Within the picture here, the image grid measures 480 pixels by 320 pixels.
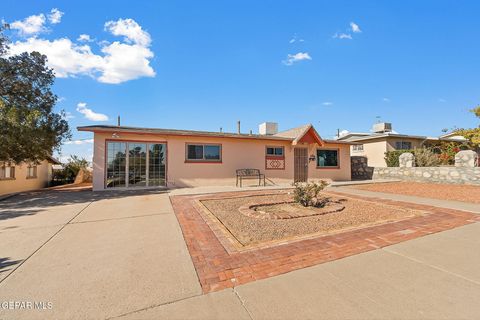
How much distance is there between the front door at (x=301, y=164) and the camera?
14.9m

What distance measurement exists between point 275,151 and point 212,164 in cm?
424

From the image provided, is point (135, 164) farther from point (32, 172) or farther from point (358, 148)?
point (358, 148)

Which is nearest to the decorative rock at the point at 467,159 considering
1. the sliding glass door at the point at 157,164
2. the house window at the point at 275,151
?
the house window at the point at 275,151

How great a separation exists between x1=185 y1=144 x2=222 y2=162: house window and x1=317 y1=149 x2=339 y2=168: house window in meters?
7.27

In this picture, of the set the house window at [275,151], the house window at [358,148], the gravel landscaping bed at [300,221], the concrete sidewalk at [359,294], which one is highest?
the house window at [358,148]

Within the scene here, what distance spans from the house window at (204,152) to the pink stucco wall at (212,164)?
9.3 inches

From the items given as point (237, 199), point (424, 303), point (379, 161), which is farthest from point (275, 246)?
point (379, 161)

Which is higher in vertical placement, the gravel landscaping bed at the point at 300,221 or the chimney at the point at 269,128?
the chimney at the point at 269,128

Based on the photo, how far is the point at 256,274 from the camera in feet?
9.48

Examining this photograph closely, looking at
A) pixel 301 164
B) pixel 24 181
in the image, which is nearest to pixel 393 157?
pixel 301 164

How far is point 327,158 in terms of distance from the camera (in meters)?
15.9

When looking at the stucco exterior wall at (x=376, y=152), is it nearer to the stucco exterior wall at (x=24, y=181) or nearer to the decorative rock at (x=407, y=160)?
the decorative rock at (x=407, y=160)

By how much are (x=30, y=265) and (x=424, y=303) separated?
498 centimetres

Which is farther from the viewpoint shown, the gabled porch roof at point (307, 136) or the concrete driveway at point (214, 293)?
the gabled porch roof at point (307, 136)
